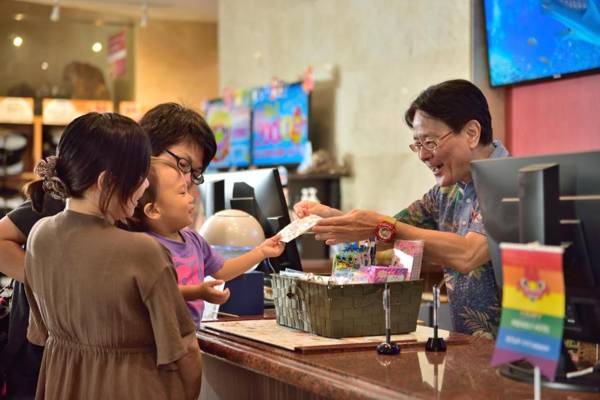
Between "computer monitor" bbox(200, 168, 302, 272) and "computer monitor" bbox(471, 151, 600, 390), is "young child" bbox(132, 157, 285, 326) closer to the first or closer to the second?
"computer monitor" bbox(200, 168, 302, 272)

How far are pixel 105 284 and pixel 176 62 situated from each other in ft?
33.1

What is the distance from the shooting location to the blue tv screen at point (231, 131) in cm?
875

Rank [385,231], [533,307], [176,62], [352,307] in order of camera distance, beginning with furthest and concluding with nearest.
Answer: [176,62]
[385,231]
[352,307]
[533,307]

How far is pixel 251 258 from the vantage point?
284 cm

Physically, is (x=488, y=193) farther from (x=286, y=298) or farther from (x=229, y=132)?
(x=229, y=132)

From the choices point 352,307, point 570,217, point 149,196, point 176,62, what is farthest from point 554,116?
point 176,62

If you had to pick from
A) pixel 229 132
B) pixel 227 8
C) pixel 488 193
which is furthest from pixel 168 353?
pixel 227 8

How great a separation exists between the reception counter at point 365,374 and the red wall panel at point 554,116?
288cm

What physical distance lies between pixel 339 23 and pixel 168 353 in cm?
555

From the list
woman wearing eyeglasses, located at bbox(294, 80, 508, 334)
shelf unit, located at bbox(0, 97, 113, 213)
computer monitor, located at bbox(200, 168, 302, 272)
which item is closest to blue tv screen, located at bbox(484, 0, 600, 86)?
woman wearing eyeglasses, located at bbox(294, 80, 508, 334)

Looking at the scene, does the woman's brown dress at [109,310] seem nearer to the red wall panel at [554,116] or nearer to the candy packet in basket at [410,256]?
the candy packet in basket at [410,256]

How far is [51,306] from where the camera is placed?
215 cm

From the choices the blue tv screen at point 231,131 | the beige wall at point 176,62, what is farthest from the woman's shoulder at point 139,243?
the beige wall at point 176,62

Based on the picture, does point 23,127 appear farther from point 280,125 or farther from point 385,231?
point 385,231
